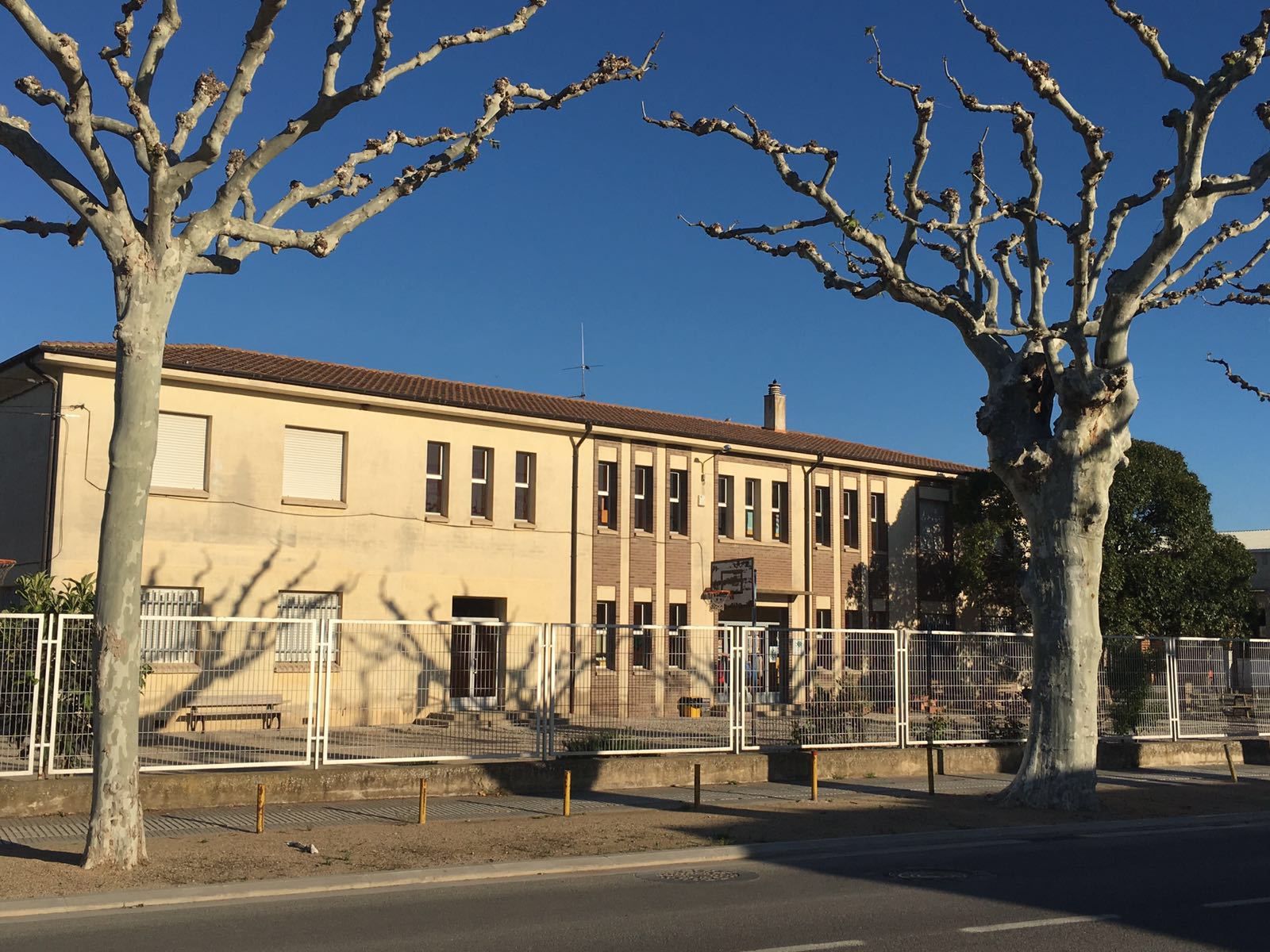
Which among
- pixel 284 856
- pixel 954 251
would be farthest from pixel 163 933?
pixel 954 251

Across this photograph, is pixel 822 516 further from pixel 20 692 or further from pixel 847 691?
pixel 20 692

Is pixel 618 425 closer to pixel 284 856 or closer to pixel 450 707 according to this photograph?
pixel 450 707

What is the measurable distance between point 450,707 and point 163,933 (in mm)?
7879

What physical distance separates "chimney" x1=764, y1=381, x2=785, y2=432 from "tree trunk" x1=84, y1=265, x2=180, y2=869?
2816 centimetres

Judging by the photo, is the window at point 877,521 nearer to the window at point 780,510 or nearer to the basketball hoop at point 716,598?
the window at point 780,510

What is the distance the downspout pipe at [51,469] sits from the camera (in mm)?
22219

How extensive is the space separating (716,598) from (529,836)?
1792 centimetres

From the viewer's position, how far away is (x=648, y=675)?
17031mm

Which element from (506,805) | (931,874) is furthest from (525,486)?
(931,874)

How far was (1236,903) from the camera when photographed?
9.28 m

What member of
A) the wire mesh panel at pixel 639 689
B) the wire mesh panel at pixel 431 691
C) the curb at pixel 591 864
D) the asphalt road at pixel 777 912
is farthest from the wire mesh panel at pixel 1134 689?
the wire mesh panel at pixel 431 691

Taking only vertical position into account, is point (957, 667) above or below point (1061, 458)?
below

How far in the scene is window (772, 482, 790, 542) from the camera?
3284 cm

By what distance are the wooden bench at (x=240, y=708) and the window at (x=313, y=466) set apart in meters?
10.5
